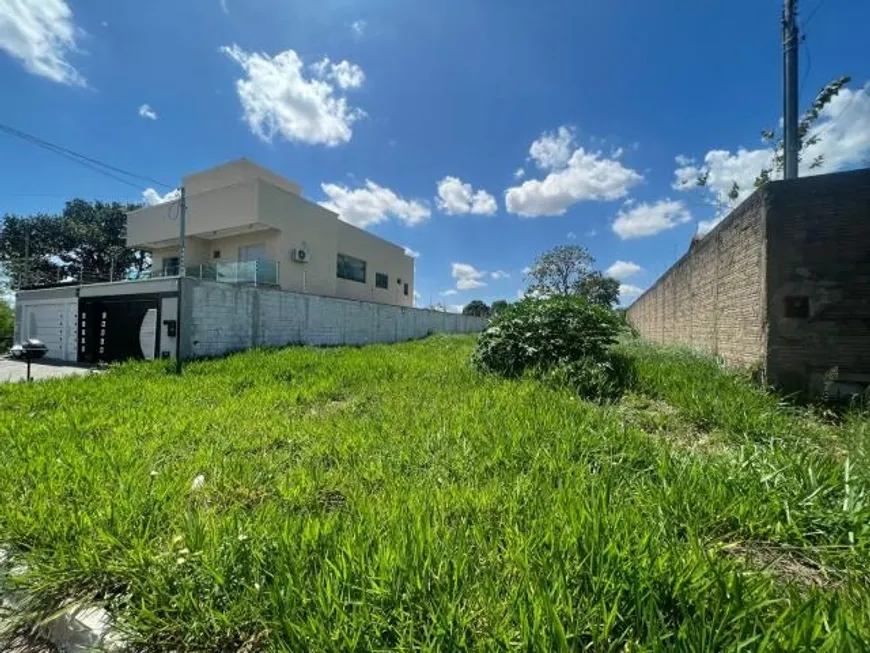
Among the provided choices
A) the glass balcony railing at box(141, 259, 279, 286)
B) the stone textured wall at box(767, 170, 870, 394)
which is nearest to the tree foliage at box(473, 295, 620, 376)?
the stone textured wall at box(767, 170, 870, 394)

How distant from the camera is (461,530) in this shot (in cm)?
180

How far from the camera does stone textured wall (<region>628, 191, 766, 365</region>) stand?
193 inches

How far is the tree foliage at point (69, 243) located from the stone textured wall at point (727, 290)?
32.5 metres

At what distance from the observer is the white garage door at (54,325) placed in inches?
494

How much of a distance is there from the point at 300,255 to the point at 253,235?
219 centimetres

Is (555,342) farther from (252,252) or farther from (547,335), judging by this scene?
(252,252)

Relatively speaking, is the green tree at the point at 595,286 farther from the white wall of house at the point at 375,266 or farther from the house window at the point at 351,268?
the house window at the point at 351,268

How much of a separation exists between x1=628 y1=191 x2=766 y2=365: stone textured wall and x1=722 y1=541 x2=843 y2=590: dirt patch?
3.89m

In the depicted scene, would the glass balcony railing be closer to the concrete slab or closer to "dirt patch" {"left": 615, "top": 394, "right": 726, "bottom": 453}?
the concrete slab

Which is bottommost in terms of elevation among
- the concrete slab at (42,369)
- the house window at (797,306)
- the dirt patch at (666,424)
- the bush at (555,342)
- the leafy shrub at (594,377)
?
the concrete slab at (42,369)

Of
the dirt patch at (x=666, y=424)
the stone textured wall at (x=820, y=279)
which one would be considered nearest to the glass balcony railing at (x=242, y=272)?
the dirt patch at (x=666, y=424)

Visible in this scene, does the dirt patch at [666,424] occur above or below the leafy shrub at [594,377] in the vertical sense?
below

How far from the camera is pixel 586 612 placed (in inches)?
50.5

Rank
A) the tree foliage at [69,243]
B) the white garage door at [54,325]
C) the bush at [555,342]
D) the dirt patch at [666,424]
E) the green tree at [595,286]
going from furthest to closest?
1. the green tree at [595,286]
2. the tree foliage at [69,243]
3. the white garage door at [54,325]
4. the bush at [555,342]
5. the dirt patch at [666,424]
